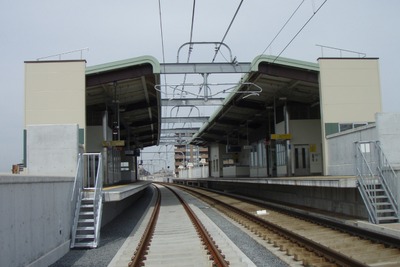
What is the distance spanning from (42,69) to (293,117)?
17200mm

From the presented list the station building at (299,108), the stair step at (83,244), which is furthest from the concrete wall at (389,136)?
the stair step at (83,244)

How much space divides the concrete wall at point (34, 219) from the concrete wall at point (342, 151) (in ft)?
38.3

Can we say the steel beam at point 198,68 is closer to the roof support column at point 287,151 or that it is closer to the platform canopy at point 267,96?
the platform canopy at point 267,96

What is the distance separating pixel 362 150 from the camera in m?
15.1

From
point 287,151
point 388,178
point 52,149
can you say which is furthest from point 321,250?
point 287,151

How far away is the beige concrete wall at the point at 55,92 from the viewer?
23.1 meters

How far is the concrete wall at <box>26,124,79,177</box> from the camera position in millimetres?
13516

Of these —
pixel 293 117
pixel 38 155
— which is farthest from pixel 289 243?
pixel 293 117

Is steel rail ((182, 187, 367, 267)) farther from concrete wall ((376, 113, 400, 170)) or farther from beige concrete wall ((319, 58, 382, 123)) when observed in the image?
beige concrete wall ((319, 58, 382, 123))

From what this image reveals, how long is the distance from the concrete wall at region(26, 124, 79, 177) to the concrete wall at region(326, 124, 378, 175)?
10592mm

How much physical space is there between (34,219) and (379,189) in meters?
9.81

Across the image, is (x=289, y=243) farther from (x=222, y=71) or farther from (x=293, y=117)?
(x=293, y=117)

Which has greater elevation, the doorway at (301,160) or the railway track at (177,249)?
the doorway at (301,160)

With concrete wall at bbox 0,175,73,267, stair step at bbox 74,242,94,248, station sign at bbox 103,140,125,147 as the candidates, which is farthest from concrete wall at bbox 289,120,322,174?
concrete wall at bbox 0,175,73,267
